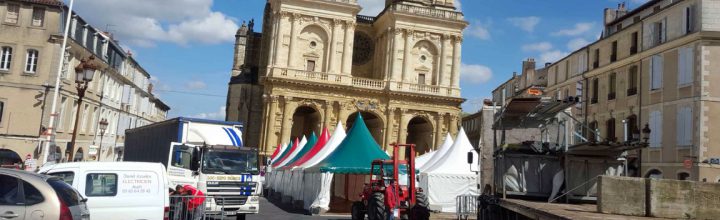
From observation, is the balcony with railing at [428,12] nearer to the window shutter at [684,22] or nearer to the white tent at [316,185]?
the window shutter at [684,22]

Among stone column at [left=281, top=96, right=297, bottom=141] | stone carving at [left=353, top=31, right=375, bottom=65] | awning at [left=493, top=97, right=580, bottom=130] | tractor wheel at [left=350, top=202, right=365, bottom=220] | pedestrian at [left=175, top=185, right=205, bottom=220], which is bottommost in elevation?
tractor wheel at [left=350, top=202, right=365, bottom=220]

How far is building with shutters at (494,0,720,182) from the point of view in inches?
890

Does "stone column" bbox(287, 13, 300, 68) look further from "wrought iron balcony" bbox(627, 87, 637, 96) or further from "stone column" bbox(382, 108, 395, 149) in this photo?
"wrought iron balcony" bbox(627, 87, 637, 96)

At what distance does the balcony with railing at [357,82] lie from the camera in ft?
124

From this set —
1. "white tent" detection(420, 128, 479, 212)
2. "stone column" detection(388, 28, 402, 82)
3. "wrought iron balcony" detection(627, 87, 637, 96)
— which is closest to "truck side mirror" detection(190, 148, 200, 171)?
"white tent" detection(420, 128, 479, 212)

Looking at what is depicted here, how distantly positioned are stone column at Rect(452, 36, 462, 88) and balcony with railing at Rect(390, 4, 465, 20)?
174 centimetres

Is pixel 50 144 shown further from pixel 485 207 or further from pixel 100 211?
pixel 485 207

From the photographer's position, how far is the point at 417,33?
40.9 metres

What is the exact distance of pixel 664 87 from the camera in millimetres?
24797

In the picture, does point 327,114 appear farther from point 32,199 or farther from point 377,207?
point 32,199

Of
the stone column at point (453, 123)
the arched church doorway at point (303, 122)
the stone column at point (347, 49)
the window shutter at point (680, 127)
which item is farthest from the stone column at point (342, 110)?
the window shutter at point (680, 127)

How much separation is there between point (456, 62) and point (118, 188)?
115 feet

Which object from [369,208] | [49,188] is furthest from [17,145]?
[49,188]

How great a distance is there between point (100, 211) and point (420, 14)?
3444 centimetres
